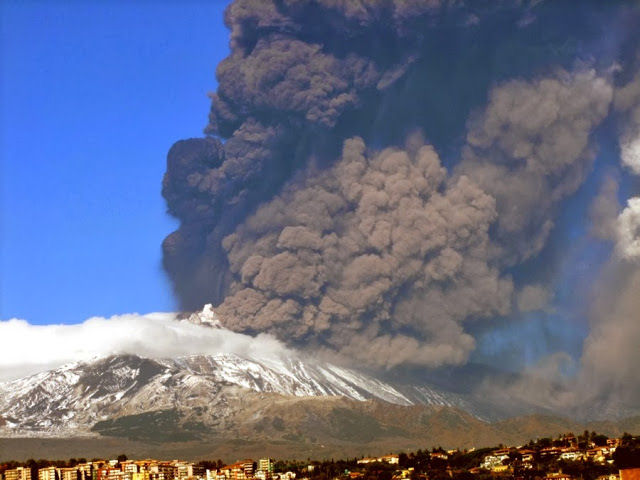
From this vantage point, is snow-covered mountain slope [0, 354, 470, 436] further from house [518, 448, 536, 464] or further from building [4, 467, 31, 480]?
house [518, 448, 536, 464]

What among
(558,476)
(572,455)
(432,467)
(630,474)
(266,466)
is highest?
(266,466)

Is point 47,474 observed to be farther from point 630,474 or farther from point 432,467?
point 630,474

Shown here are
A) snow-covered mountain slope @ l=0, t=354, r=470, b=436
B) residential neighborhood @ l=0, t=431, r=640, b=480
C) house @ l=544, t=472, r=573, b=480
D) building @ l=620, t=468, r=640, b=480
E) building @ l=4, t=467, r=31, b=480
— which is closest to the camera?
building @ l=620, t=468, r=640, b=480

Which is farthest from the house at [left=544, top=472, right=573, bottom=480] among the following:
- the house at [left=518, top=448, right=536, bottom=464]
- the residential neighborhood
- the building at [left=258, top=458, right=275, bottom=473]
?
the building at [left=258, top=458, right=275, bottom=473]

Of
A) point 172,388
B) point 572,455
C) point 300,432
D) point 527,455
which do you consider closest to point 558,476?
point 572,455

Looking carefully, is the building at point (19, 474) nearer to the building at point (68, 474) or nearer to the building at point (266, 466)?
the building at point (68, 474)

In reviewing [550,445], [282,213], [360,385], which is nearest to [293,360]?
[360,385]

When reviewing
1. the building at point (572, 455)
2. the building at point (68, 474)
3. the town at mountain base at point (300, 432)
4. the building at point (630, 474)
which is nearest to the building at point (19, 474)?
the building at point (68, 474)

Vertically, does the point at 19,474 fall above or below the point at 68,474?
above
